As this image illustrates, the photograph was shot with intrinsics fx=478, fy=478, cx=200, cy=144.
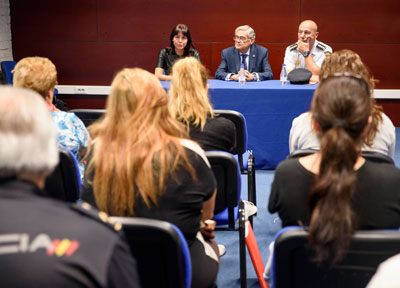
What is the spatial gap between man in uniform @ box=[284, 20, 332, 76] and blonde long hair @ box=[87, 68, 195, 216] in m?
3.34

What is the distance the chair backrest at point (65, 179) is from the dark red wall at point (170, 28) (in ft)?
14.8

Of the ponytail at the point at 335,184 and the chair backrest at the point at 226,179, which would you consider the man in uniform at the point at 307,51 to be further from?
the ponytail at the point at 335,184

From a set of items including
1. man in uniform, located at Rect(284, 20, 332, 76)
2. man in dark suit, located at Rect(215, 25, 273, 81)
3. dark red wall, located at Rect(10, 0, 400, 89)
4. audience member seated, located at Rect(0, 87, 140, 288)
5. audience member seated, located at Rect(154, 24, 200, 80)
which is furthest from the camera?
dark red wall, located at Rect(10, 0, 400, 89)

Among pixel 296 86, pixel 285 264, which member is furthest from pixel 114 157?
pixel 296 86

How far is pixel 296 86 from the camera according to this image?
4312 millimetres

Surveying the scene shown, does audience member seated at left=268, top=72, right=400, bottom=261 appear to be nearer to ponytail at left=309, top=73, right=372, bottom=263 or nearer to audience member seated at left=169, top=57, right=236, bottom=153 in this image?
ponytail at left=309, top=73, right=372, bottom=263

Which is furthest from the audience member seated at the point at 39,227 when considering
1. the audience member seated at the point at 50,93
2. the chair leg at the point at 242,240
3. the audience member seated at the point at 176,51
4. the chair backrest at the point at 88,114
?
the audience member seated at the point at 176,51

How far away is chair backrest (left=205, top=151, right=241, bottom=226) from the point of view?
216 cm

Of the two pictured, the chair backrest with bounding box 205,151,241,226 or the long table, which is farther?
the long table

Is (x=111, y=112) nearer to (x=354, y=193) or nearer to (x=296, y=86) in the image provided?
(x=354, y=193)

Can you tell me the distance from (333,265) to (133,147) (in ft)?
2.40

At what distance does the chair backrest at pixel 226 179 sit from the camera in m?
2.16

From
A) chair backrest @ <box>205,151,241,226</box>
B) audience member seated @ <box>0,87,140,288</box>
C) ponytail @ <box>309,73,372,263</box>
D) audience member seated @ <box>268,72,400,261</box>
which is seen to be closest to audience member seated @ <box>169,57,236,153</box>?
chair backrest @ <box>205,151,241,226</box>

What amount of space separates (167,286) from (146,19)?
18.0 feet
